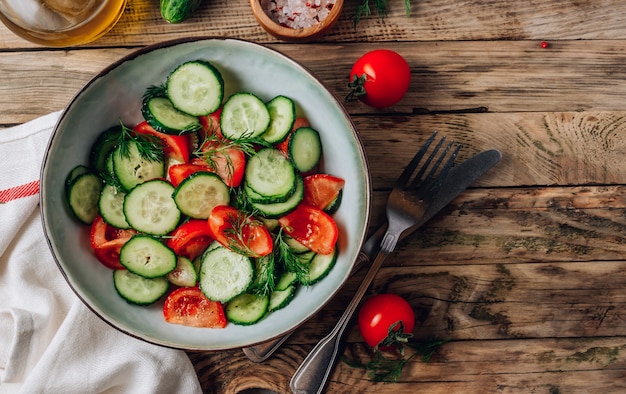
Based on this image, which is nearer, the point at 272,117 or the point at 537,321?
the point at 272,117

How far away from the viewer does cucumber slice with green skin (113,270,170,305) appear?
1676mm

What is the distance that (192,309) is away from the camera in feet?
5.54

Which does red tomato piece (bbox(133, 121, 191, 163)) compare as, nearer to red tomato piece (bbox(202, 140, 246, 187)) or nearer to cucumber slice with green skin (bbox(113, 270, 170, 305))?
red tomato piece (bbox(202, 140, 246, 187))

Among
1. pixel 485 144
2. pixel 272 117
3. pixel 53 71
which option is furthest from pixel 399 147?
pixel 53 71

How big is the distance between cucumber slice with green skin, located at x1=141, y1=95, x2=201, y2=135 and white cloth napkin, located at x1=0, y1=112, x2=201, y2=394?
381mm

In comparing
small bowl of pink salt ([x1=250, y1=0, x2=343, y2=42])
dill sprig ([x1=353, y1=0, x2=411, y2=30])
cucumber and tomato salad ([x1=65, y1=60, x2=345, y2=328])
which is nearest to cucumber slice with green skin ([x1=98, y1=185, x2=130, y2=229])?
cucumber and tomato salad ([x1=65, y1=60, x2=345, y2=328])

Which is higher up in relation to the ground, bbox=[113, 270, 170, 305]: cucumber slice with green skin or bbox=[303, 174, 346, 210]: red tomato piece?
bbox=[303, 174, 346, 210]: red tomato piece

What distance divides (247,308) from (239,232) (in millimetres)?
230

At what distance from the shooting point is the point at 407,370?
1.93 m

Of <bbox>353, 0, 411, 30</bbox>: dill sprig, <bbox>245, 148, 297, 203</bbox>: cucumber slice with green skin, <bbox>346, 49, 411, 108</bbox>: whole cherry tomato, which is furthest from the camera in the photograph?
<bbox>353, 0, 411, 30</bbox>: dill sprig

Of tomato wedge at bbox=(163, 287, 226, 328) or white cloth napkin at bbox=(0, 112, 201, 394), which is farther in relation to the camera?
white cloth napkin at bbox=(0, 112, 201, 394)

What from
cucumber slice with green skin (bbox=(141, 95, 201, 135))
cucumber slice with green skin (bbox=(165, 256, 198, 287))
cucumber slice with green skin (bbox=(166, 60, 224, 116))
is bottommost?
cucumber slice with green skin (bbox=(165, 256, 198, 287))

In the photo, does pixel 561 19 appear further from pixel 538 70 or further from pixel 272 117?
pixel 272 117

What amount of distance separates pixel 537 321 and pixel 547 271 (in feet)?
0.55
